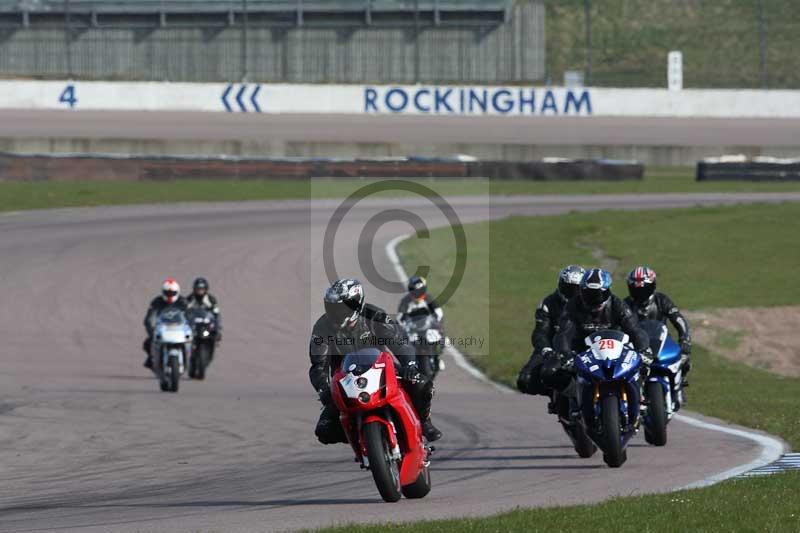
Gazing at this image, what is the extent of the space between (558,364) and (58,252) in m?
20.7

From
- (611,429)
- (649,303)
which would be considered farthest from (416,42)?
(611,429)

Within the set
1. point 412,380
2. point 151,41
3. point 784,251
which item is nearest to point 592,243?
point 784,251

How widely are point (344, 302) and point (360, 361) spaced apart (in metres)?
0.60

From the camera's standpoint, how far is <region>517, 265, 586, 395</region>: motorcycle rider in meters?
12.8

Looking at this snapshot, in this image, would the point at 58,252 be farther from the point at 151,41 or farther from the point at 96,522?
the point at 151,41

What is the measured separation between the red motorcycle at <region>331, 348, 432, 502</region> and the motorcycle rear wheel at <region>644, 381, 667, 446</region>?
3575 millimetres

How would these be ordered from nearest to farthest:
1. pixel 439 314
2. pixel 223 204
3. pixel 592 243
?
pixel 439 314, pixel 592 243, pixel 223 204

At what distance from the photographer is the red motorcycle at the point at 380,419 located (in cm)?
958

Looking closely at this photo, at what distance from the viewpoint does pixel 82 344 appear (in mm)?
23125

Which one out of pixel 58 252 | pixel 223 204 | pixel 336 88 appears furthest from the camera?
pixel 336 88

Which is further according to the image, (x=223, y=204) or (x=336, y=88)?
(x=336, y=88)

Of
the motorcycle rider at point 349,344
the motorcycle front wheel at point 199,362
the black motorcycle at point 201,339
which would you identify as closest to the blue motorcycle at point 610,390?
the motorcycle rider at point 349,344

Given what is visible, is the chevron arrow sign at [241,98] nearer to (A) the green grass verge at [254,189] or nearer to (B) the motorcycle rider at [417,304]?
(A) the green grass verge at [254,189]

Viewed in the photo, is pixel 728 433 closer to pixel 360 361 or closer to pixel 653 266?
pixel 360 361
